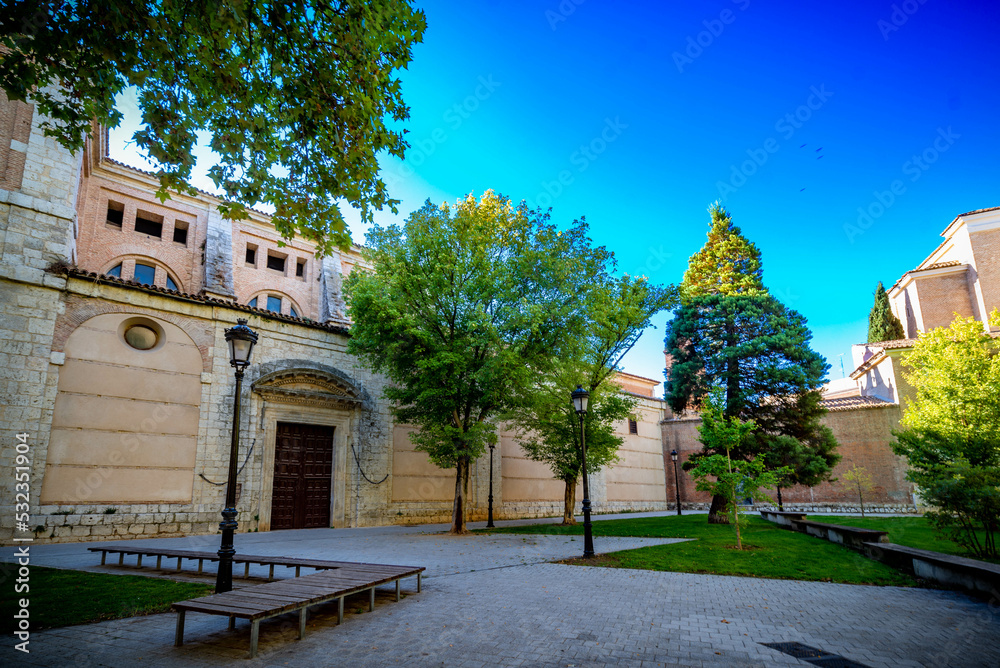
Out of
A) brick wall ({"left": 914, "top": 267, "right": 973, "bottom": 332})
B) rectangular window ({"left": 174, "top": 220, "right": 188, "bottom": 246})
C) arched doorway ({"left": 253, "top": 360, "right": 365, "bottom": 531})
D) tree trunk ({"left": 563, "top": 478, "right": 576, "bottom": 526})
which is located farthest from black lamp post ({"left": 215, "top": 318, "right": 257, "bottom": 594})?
brick wall ({"left": 914, "top": 267, "right": 973, "bottom": 332})

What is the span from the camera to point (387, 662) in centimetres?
433

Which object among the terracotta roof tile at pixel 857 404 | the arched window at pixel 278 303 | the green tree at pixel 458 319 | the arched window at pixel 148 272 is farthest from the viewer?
the terracotta roof tile at pixel 857 404

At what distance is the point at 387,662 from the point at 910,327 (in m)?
A: 42.0

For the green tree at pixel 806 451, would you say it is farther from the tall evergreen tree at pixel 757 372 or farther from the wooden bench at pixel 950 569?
the wooden bench at pixel 950 569

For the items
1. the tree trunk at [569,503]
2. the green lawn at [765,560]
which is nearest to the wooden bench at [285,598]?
the green lawn at [765,560]

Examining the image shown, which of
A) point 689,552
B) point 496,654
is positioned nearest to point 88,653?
point 496,654

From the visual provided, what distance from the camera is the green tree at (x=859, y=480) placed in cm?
2791

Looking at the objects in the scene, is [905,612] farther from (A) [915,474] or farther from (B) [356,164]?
(B) [356,164]

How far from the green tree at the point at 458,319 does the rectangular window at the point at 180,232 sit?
11.3 meters

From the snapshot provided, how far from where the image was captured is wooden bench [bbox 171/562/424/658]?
4523 mm

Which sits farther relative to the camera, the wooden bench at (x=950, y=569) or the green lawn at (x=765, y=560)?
the green lawn at (x=765, y=560)

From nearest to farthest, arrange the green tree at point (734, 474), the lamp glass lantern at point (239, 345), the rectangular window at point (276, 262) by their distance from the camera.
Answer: the lamp glass lantern at point (239, 345)
the green tree at point (734, 474)
the rectangular window at point (276, 262)

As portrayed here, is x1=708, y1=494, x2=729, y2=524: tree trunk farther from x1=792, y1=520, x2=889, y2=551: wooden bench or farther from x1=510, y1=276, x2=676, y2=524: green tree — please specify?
x1=510, y1=276, x2=676, y2=524: green tree

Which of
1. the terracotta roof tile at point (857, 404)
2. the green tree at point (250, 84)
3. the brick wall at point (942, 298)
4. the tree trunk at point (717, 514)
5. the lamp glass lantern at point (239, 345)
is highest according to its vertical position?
the brick wall at point (942, 298)
